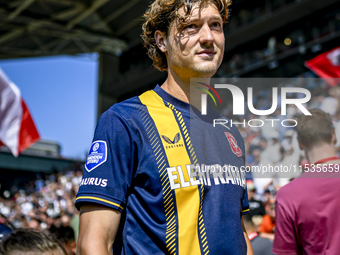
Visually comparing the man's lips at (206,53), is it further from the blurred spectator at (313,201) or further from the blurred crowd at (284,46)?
the blurred crowd at (284,46)

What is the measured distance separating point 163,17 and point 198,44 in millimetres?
217

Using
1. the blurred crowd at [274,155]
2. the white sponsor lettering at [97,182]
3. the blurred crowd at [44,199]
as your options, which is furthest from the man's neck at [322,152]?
the blurred crowd at [44,199]

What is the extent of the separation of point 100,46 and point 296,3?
11796mm

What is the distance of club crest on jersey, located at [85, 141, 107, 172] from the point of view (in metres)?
1.27

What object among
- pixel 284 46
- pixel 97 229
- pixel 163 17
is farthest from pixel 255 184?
pixel 284 46

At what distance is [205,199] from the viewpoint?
1.29 m

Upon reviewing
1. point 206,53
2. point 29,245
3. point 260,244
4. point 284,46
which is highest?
point 284,46

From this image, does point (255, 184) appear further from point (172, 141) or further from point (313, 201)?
point (172, 141)

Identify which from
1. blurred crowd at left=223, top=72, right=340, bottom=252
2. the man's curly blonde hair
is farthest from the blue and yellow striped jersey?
blurred crowd at left=223, top=72, right=340, bottom=252

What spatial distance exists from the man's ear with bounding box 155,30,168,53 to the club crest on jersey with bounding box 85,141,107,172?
0.52m

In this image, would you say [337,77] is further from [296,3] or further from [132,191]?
[296,3]

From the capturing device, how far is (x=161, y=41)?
1.61 m

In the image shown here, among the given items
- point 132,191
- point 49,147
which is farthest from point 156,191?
point 49,147

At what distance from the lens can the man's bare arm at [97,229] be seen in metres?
1.17
